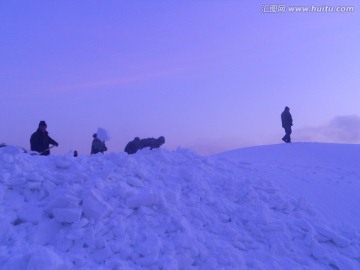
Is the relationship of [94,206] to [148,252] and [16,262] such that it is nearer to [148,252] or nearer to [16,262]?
[148,252]

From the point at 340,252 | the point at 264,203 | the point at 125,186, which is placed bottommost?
the point at 340,252

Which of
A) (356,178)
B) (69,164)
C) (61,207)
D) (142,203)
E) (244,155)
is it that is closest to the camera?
(61,207)

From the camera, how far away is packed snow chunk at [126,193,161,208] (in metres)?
6.75

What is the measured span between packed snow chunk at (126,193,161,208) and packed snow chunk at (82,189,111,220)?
479 millimetres

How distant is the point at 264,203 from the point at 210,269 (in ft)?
9.06

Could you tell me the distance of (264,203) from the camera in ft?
26.9

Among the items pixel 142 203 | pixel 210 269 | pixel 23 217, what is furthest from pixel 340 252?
pixel 23 217

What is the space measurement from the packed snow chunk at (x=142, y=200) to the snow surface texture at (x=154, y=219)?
0.02 metres

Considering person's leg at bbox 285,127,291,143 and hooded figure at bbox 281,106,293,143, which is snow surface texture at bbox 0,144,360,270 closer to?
hooded figure at bbox 281,106,293,143

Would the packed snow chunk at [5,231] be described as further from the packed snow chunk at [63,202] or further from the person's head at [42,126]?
the person's head at [42,126]

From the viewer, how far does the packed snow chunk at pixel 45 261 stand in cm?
492

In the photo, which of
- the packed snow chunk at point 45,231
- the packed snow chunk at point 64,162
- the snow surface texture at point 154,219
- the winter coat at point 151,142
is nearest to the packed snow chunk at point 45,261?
the snow surface texture at point 154,219

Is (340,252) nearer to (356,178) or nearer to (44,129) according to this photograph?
(356,178)

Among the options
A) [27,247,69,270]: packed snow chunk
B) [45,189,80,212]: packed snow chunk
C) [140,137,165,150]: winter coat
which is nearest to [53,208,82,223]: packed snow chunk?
[45,189,80,212]: packed snow chunk
